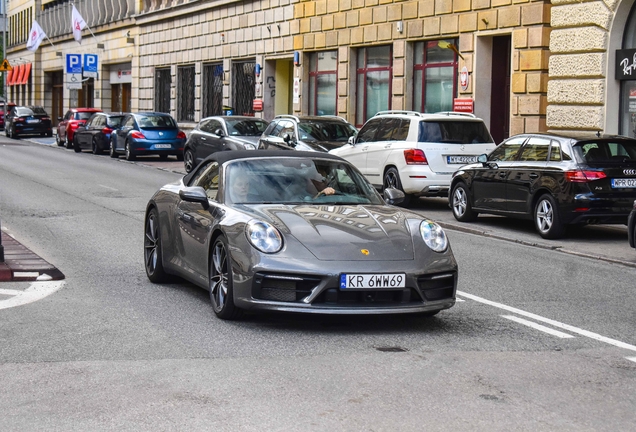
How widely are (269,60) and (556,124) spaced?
17711 mm

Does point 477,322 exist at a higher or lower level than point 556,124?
lower

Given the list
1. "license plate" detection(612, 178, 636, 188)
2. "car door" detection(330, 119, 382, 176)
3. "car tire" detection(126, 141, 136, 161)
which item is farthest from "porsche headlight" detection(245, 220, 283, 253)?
"car tire" detection(126, 141, 136, 161)

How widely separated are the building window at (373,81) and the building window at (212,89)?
11201 mm

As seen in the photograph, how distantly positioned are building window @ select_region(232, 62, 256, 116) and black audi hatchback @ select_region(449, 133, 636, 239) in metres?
25.1

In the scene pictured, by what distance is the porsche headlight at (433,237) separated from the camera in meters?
8.13

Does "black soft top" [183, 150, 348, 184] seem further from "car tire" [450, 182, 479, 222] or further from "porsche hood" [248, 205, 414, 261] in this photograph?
"car tire" [450, 182, 479, 222]

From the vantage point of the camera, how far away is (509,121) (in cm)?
2616

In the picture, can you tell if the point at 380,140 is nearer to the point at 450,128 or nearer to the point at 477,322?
the point at 450,128

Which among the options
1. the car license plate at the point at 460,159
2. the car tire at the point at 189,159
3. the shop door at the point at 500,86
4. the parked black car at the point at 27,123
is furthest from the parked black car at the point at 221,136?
the parked black car at the point at 27,123

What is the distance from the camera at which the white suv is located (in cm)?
1938

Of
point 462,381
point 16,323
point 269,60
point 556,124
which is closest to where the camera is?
point 462,381

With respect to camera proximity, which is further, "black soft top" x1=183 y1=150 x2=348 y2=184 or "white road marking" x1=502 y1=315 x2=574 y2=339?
"black soft top" x1=183 y1=150 x2=348 y2=184

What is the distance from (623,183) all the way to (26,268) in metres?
8.26

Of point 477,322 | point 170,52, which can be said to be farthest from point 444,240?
point 170,52
